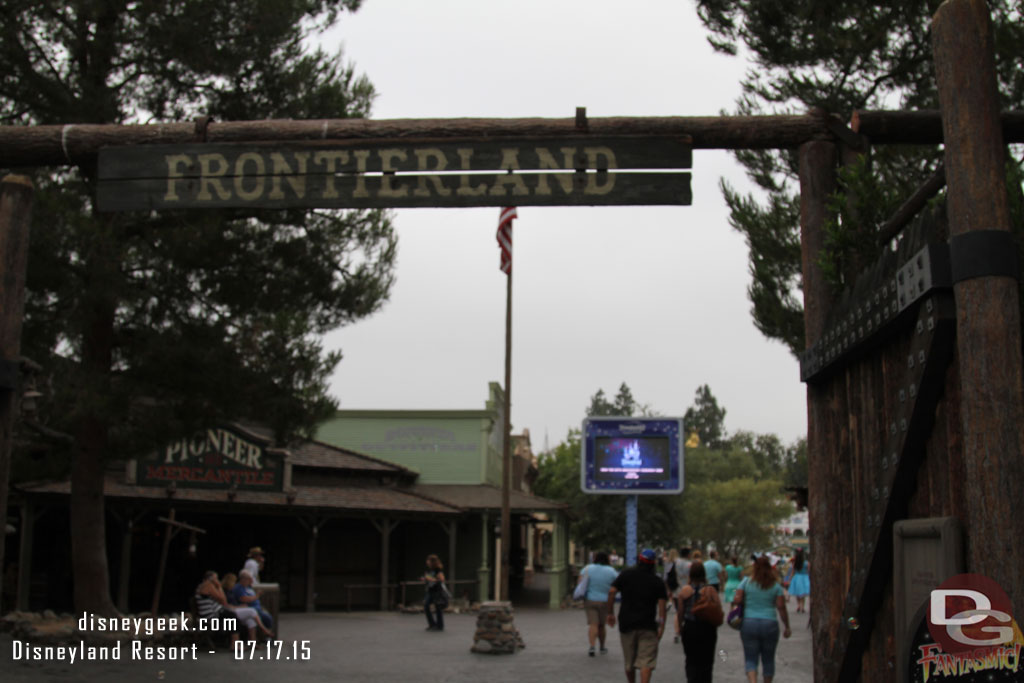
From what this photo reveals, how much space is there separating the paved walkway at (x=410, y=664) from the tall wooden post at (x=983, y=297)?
931 centimetres

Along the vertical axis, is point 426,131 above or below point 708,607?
above

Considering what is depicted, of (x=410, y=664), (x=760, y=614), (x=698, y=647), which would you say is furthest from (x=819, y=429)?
(x=410, y=664)

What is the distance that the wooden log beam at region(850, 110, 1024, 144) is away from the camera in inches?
261

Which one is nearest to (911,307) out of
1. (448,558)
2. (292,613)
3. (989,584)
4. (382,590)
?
(989,584)

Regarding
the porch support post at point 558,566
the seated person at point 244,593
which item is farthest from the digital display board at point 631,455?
the seated person at point 244,593

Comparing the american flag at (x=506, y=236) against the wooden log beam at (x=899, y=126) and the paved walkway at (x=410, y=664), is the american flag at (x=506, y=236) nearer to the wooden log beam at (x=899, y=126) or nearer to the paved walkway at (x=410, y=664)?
the paved walkway at (x=410, y=664)

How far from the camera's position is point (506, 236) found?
19.3 meters

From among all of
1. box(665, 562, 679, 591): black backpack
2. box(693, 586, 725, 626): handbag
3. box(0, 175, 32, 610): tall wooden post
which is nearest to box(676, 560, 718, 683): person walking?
box(693, 586, 725, 626): handbag

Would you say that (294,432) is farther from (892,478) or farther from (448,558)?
(448,558)

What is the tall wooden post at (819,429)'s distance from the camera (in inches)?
248

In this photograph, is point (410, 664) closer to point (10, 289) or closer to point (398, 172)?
point (10, 289)

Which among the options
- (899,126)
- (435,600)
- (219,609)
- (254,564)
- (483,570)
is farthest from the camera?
(483,570)

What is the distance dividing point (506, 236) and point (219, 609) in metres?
8.31

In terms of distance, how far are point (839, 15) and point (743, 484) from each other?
6279 cm
